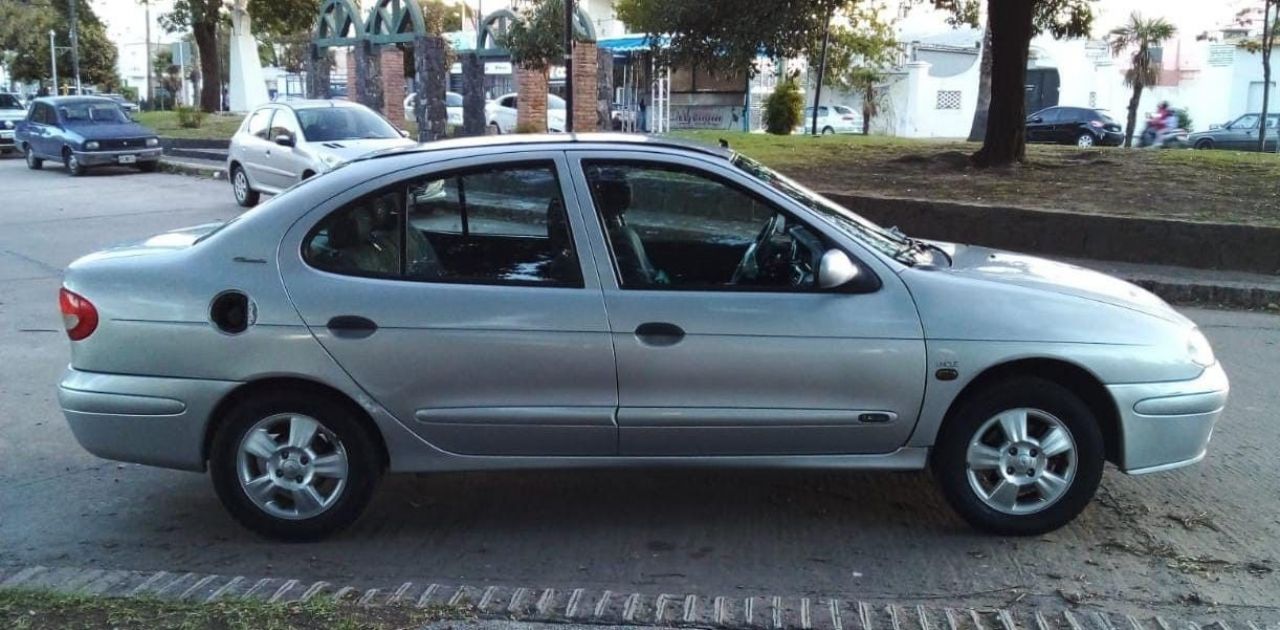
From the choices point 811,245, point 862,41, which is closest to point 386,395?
point 811,245

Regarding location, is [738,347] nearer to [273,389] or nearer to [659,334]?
[659,334]

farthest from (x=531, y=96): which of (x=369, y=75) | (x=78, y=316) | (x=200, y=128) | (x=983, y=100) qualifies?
(x=78, y=316)

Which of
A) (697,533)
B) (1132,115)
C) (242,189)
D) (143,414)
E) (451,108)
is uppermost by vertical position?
(1132,115)

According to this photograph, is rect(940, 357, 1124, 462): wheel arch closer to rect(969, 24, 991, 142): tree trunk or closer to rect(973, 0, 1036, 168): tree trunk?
rect(973, 0, 1036, 168): tree trunk

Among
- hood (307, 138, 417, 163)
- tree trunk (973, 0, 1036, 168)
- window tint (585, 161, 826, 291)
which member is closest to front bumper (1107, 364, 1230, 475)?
window tint (585, 161, 826, 291)

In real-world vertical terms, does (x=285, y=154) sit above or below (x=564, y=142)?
below

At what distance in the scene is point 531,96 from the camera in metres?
27.2

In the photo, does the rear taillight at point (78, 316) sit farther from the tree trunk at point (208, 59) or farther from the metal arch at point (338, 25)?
the tree trunk at point (208, 59)

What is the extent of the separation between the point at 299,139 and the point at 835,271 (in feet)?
42.9

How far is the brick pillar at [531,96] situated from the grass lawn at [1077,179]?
9621 mm

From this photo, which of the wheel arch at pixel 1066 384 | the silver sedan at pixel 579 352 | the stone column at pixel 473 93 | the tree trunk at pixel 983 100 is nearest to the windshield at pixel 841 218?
the silver sedan at pixel 579 352

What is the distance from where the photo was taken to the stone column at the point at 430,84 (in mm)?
28109

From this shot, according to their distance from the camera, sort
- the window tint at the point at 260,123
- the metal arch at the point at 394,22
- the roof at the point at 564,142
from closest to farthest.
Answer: the roof at the point at 564,142 → the window tint at the point at 260,123 → the metal arch at the point at 394,22

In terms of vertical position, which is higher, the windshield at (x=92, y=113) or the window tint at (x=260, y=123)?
the windshield at (x=92, y=113)
